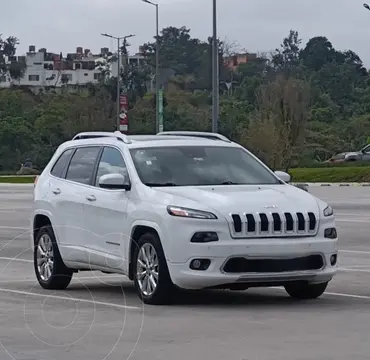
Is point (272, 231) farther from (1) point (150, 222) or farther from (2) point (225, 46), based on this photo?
(2) point (225, 46)

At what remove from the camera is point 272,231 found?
11625 mm

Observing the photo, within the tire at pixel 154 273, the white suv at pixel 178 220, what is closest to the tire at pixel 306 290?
the white suv at pixel 178 220

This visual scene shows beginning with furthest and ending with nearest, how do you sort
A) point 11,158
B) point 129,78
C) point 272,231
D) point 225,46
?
point 225,46 < point 129,78 < point 11,158 < point 272,231

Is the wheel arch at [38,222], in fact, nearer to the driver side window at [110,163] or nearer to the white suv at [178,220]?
the white suv at [178,220]

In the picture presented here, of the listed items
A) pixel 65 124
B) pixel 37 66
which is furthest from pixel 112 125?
pixel 37 66

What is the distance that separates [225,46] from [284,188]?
362 ft

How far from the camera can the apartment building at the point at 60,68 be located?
120m

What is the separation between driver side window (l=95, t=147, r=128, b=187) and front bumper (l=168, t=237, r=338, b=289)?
1.70 metres

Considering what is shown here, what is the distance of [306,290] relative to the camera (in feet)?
40.9

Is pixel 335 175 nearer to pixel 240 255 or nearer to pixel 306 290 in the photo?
pixel 306 290

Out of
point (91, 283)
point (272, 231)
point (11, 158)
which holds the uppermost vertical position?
point (272, 231)

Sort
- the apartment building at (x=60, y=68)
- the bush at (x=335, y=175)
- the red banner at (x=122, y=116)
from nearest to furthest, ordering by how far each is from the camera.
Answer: the bush at (x=335, y=175), the red banner at (x=122, y=116), the apartment building at (x=60, y=68)

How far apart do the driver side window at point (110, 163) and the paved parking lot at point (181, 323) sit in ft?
4.42

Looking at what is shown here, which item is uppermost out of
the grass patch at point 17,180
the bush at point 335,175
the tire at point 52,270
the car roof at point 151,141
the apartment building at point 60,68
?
the car roof at point 151,141
